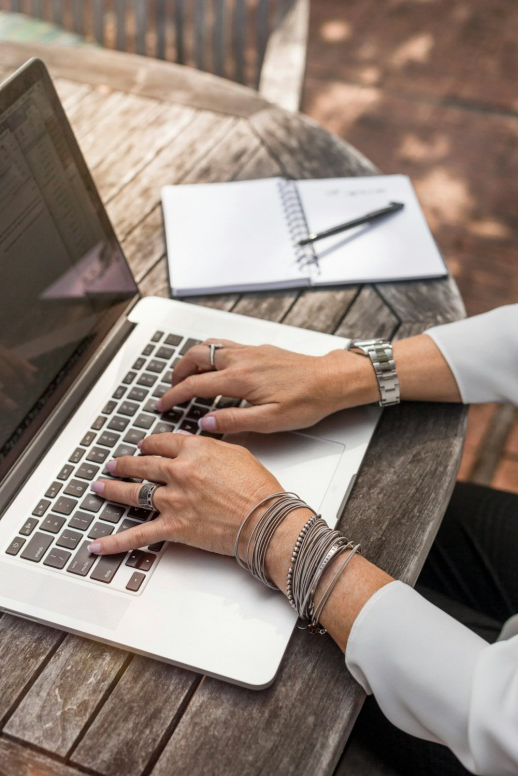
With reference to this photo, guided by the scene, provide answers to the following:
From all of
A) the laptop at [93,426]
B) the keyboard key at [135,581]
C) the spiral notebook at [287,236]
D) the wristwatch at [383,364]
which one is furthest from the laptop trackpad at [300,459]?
the spiral notebook at [287,236]

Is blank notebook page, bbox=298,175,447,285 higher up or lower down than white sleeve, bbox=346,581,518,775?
higher up

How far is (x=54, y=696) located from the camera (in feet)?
2.41

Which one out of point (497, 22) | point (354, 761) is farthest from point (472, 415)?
point (497, 22)

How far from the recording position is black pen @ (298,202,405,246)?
120 cm

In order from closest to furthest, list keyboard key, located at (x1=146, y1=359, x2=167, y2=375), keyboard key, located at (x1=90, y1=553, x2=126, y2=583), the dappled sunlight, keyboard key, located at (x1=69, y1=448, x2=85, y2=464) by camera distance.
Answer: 1. keyboard key, located at (x1=90, y1=553, x2=126, y2=583)
2. keyboard key, located at (x1=69, y1=448, x2=85, y2=464)
3. keyboard key, located at (x1=146, y1=359, x2=167, y2=375)
4. the dappled sunlight

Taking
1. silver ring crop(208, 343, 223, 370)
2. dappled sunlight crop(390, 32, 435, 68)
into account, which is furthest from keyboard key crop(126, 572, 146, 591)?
dappled sunlight crop(390, 32, 435, 68)

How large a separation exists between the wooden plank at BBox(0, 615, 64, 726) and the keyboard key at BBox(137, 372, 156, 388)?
1.15 feet

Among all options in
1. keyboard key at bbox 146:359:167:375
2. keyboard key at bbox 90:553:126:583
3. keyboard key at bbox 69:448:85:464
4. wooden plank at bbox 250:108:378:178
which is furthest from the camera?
wooden plank at bbox 250:108:378:178

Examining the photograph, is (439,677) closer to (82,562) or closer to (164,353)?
(82,562)

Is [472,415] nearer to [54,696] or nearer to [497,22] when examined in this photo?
[54,696]

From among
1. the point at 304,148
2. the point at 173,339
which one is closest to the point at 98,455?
the point at 173,339

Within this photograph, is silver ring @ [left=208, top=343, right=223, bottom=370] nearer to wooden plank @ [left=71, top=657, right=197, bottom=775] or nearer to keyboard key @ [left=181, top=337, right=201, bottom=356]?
keyboard key @ [left=181, top=337, right=201, bottom=356]

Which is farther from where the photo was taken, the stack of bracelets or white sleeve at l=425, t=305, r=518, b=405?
white sleeve at l=425, t=305, r=518, b=405

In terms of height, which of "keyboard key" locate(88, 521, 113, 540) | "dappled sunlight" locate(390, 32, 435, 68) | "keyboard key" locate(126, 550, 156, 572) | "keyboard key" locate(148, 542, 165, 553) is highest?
"keyboard key" locate(88, 521, 113, 540)
